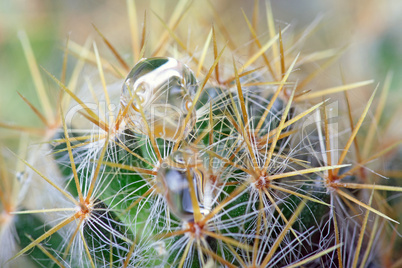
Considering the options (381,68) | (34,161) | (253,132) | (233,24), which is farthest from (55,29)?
(253,132)

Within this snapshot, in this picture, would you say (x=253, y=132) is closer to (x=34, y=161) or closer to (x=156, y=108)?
(x=156, y=108)

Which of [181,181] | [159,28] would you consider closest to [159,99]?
[181,181]

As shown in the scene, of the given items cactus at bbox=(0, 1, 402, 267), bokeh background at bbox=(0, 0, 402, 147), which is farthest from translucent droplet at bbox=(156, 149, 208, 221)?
bokeh background at bbox=(0, 0, 402, 147)

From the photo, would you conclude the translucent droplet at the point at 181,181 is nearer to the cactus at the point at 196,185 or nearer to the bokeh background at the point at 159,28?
the cactus at the point at 196,185

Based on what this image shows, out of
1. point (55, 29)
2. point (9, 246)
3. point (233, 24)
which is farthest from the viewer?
point (55, 29)

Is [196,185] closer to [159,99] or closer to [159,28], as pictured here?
[159,99]

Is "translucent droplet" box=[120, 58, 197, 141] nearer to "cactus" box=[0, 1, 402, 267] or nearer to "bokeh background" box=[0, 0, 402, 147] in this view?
"cactus" box=[0, 1, 402, 267]

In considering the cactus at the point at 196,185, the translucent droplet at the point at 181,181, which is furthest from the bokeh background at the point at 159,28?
the translucent droplet at the point at 181,181
